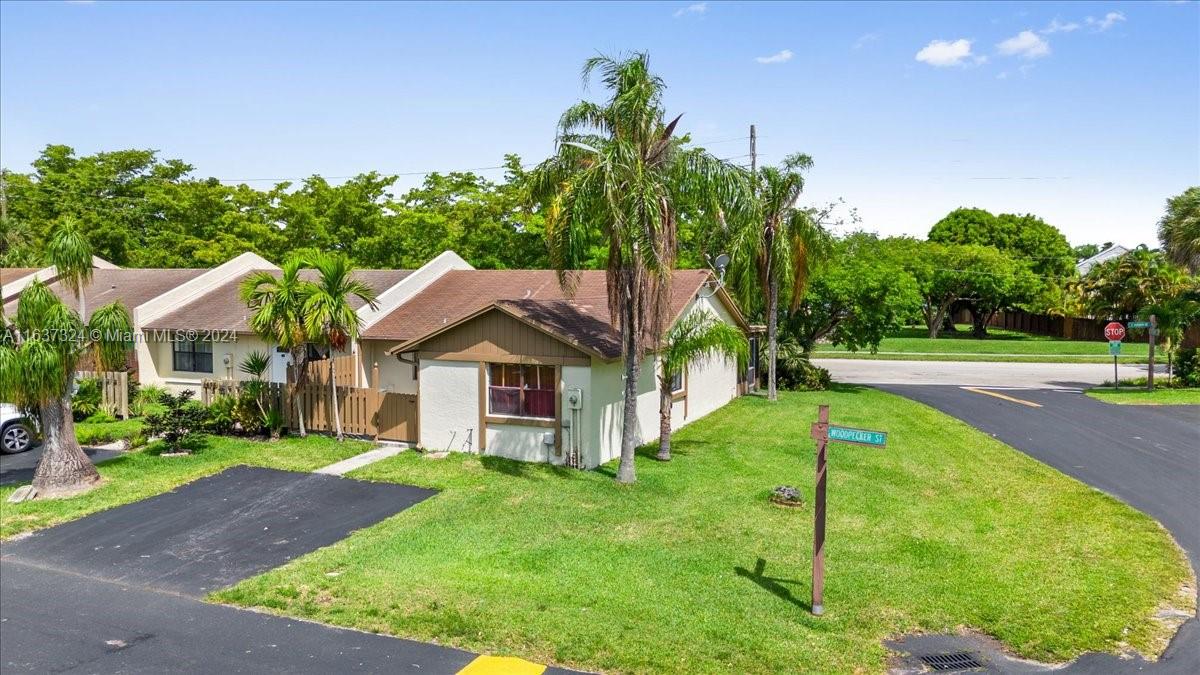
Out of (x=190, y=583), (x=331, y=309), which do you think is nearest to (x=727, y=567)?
(x=190, y=583)

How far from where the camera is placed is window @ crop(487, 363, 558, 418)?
15.6 m

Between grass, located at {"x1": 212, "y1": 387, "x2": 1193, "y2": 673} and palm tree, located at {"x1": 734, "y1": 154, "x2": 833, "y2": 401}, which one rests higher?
palm tree, located at {"x1": 734, "y1": 154, "x2": 833, "y2": 401}

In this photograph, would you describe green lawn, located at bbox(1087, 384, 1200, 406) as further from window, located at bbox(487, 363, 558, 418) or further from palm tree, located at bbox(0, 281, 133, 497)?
palm tree, located at bbox(0, 281, 133, 497)

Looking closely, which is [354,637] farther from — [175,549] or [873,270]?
[873,270]

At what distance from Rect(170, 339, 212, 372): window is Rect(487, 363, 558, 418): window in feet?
39.3

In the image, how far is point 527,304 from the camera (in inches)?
659

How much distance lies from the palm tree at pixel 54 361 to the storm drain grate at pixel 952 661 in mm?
13649

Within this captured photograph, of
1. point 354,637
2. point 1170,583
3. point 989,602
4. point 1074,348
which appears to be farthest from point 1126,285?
point 354,637

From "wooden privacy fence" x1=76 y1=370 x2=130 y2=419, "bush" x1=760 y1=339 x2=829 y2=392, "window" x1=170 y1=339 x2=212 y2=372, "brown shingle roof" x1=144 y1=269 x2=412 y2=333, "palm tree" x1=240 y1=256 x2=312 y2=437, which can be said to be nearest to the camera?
"palm tree" x1=240 y1=256 x2=312 y2=437

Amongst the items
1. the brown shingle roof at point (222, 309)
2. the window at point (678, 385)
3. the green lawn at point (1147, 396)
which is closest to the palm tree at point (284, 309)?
the brown shingle roof at point (222, 309)

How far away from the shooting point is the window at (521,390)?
15586mm

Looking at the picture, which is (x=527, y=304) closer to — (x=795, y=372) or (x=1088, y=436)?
(x=1088, y=436)

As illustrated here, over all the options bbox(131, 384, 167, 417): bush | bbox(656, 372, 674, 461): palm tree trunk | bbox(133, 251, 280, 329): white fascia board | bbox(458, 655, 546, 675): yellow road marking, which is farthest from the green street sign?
bbox(133, 251, 280, 329): white fascia board

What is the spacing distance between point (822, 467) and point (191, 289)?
2314 cm
